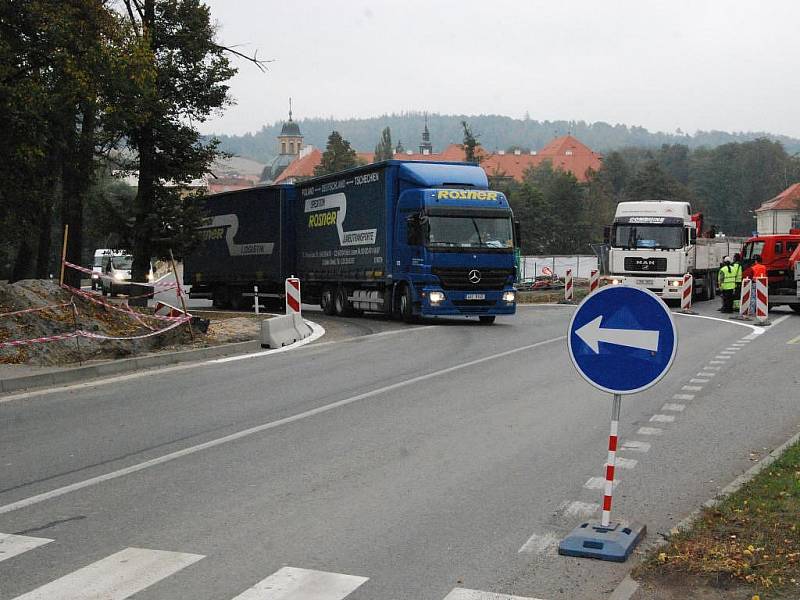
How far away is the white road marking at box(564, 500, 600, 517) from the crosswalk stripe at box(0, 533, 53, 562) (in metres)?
3.26

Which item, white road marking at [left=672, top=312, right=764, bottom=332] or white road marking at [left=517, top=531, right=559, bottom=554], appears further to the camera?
white road marking at [left=672, top=312, right=764, bottom=332]

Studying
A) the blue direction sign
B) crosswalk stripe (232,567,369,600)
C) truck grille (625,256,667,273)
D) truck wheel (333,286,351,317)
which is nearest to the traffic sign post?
the blue direction sign

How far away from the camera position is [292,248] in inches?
1243

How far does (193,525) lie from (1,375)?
26.3 feet

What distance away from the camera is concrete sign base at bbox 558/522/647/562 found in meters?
5.62

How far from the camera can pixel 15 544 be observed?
5.77m

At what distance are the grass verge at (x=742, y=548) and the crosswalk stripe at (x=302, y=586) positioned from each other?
1540mm

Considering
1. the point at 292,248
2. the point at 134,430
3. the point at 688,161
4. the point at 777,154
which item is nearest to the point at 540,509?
the point at 134,430

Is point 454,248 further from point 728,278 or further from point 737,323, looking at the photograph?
point 728,278

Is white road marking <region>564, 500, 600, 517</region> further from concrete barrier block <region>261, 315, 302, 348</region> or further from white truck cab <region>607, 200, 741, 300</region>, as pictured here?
white truck cab <region>607, 200, 741, 300</region>

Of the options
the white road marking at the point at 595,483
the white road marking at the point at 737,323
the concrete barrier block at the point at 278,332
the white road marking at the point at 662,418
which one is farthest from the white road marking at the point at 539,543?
the white road marking at the point at 737,323

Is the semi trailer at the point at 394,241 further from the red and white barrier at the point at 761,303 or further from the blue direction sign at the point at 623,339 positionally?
the blue direction sign at the point at 623,339

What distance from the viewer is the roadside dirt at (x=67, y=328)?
1486 centimetres

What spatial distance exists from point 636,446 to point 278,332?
1137 centimetres
